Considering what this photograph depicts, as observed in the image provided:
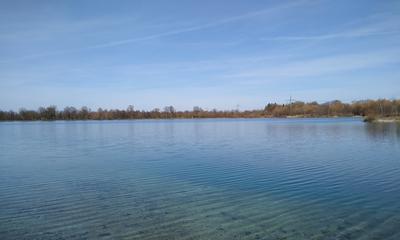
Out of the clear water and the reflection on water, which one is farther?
the reflection on water

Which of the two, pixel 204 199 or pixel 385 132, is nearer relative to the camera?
pixel 204 199

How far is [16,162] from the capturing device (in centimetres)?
2170

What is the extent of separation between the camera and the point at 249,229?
8.70m

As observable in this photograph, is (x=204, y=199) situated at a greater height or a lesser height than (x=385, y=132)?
lesser

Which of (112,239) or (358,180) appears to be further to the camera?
(358,180)

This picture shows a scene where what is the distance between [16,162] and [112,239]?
16.8 meters

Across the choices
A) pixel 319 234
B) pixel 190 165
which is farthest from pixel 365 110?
pixel 319 234

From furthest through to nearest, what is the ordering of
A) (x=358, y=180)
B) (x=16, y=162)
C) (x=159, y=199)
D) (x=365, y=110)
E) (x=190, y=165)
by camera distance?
(x=365, y=110) → (x=16, y=162) → (x=190, y=165) → (x=358, y=180) → (x=159, y=199)

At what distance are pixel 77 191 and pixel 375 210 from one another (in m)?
10.6

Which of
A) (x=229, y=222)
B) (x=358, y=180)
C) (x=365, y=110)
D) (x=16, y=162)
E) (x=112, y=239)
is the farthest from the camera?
(x=365, y=110)

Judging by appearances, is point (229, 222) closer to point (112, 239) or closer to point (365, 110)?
point (112, 239)

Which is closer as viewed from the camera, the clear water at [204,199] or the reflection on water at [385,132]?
the clear water at [204,199]

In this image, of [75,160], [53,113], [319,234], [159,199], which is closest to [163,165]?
[75,160]

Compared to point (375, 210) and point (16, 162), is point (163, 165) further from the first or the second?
point (375, 210)
